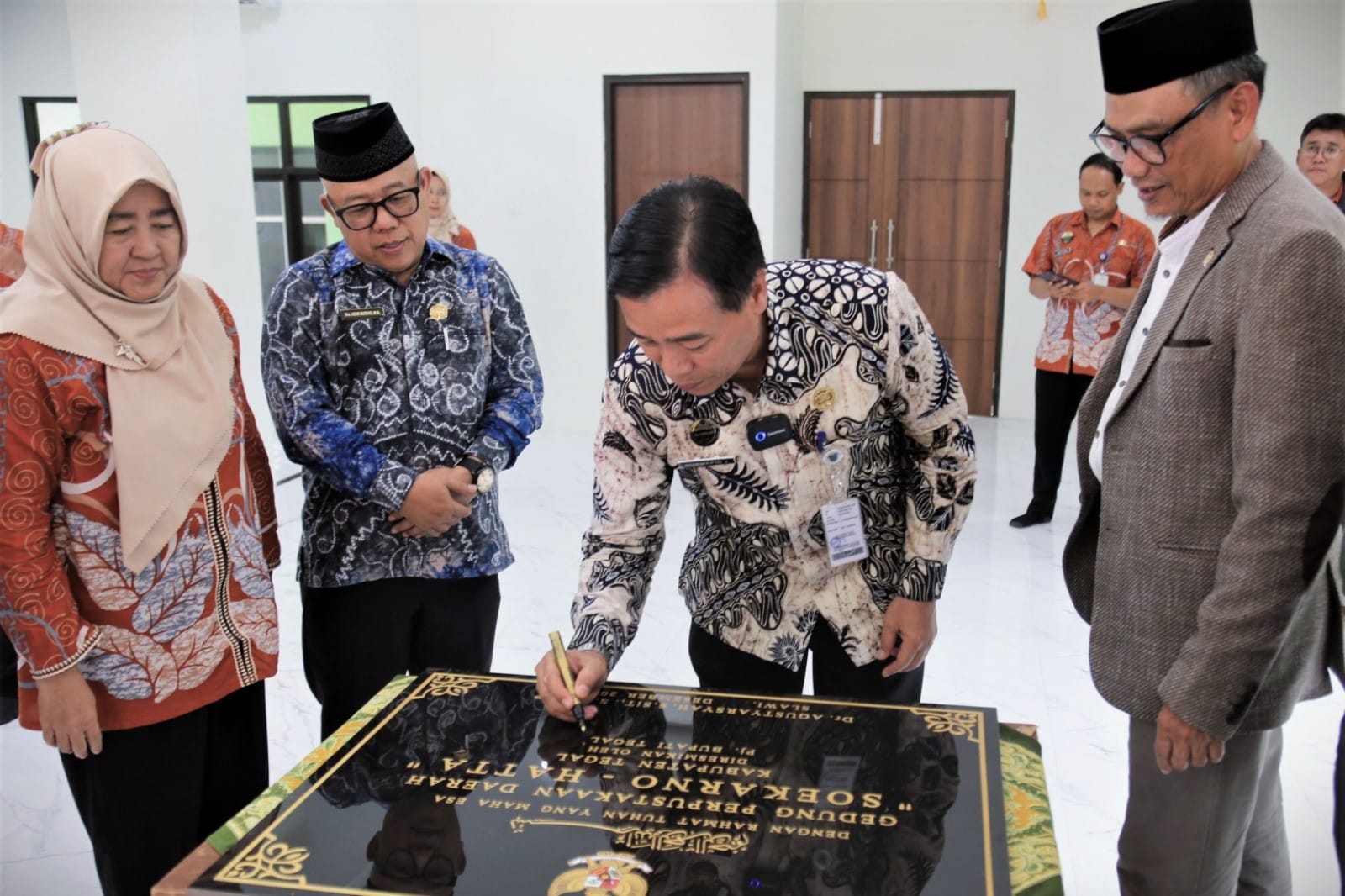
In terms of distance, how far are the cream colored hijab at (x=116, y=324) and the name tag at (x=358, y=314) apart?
32cm

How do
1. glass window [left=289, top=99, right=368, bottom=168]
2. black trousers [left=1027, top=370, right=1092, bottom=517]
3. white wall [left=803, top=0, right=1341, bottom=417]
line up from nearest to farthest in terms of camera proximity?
1. black trousers [left=1027, top=370, right=1092, bottom=517]
2. white wall [left=803, top=0, right=1341, bottom=417]
3. glass window [left=289, top=99, right=368, bottom=168]

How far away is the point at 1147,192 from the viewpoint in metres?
1.38

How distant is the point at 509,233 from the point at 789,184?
69.8 inches

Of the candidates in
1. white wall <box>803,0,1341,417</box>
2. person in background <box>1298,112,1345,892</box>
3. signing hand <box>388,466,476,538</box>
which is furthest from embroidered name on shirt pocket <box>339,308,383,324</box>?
white wall <box>803,0,1341,417</box>

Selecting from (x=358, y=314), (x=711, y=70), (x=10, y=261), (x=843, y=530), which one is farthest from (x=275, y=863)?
(x=711, y=70)

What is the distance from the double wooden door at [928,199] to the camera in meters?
6.88

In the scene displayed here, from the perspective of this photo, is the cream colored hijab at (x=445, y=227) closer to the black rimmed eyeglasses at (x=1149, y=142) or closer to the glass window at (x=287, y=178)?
the glass window at (x=287, y=178)

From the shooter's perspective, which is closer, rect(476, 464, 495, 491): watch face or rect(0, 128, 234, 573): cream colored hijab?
rect(0, 128, 234, 573): cream colored hijab

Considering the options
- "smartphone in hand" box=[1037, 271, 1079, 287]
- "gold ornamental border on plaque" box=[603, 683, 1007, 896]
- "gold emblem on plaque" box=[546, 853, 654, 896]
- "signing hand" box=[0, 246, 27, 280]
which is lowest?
"gold emblem on plaque" box=[546, 853, 654, 896]

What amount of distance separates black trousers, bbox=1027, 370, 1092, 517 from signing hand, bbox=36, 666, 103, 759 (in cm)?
372

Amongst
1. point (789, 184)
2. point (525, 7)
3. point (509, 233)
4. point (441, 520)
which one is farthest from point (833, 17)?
point (441, 520)

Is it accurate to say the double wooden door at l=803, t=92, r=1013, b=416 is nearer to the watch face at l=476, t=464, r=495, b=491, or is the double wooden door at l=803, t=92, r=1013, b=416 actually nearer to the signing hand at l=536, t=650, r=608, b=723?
the watch face at l=476, t=464, r=495, b=491

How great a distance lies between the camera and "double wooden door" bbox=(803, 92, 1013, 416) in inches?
271

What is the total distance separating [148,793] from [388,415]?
697mm
